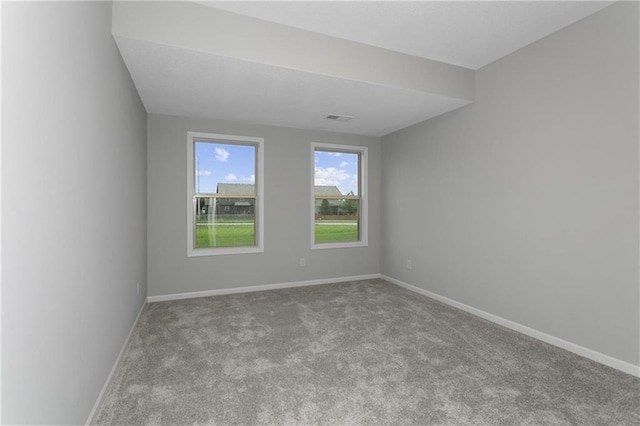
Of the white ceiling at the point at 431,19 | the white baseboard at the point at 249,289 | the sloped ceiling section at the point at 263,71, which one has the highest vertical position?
the white ceiling at the point at 431,19

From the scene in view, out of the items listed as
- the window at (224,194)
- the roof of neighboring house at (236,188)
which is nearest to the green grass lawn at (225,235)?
the window at (224,194)

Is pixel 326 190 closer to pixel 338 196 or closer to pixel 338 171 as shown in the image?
pixel 338 196

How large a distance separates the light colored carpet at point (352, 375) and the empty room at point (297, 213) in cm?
2

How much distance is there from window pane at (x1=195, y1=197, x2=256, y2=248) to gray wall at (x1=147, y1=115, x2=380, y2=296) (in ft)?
0.81

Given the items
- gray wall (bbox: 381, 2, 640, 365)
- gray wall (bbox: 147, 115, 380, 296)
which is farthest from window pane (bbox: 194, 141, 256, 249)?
gray wall (bbox: 381, 2, 640, 365)

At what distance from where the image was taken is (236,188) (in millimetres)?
4707

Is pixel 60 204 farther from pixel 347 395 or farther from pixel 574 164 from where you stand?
pixel 574 164

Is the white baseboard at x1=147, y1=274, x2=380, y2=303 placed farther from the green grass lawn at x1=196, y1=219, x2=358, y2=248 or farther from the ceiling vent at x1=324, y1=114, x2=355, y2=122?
the ceiling vent at x1=324, y1=114, x2=355, y2=122

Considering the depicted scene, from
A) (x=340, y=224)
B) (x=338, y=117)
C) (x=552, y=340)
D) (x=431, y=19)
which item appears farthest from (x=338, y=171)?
(x=552, y=340)

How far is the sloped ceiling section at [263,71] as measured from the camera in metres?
2.43

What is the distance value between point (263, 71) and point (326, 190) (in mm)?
2652

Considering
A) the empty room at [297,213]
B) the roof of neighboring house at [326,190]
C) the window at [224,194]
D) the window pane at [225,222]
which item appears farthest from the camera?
the roof of neighboring house at [326,190]

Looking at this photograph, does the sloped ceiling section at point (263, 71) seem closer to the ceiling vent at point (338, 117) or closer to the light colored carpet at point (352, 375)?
the ceiling vent at point (338, 117)

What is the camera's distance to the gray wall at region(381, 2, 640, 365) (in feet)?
7.91
